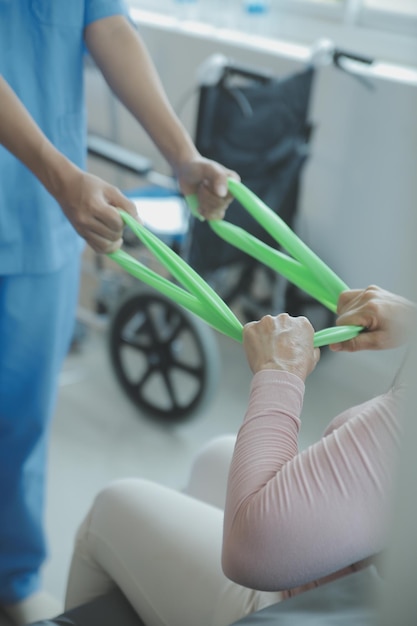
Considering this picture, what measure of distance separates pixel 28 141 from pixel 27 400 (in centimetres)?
54

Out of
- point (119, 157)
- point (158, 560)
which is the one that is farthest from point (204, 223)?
point (158, 560)

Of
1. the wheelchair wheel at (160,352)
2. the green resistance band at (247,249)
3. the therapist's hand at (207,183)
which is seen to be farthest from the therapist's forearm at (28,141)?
the wheelchair wheel at (160,352)

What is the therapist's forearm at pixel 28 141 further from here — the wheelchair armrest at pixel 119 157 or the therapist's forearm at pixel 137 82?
the wheelchair armrest at pixel 119 157

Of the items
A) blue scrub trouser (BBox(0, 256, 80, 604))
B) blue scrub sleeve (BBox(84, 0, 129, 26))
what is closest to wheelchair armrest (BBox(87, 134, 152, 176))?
blue scrub trouser (BBox(0, 256, 80, 604))

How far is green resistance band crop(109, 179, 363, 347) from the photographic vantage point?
929 mm

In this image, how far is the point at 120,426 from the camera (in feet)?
7.30

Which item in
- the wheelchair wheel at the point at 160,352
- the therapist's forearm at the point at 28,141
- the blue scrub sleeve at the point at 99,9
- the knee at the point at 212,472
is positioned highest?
the blue scrub sleeve at the point at 99,9

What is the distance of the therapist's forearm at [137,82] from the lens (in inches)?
50.1

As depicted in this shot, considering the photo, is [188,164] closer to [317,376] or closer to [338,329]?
[338,329]

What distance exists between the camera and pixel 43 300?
1.36 m

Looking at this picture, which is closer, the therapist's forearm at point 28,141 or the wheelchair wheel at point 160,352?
the therapist's forearm at point 28,141

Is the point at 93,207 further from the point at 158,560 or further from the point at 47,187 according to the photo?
the point at 158,560

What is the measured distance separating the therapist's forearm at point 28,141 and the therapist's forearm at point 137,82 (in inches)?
9.1

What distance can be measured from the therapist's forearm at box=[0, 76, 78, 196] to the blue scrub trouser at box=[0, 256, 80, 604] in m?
0.28
